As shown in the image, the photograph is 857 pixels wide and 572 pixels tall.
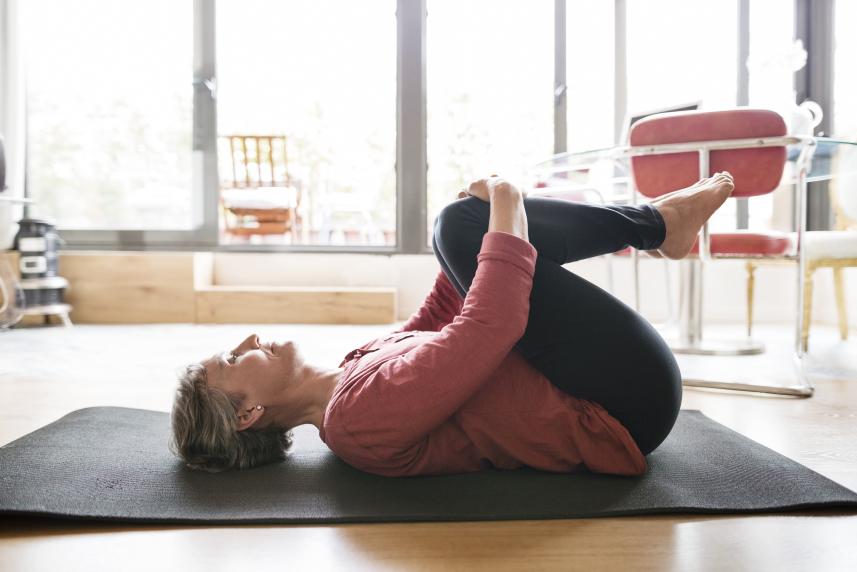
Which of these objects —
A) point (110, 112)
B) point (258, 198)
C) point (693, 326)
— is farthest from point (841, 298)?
point (110, 112)

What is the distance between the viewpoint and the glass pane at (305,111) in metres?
5.02

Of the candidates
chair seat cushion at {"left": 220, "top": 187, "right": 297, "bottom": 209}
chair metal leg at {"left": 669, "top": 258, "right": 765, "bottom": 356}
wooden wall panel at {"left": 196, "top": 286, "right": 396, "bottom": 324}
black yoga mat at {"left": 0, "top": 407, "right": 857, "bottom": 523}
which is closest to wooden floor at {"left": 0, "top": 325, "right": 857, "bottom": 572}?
black yoga mat at {"left": 0, "top": 407, "right": 857, "bottom": 523}

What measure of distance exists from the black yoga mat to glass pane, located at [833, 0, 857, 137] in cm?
346

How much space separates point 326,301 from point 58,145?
2.22 m

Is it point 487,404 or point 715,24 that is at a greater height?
point 715,24

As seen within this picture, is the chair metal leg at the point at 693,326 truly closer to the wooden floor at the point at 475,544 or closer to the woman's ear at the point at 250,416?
the wooden floor at the point at 475,544

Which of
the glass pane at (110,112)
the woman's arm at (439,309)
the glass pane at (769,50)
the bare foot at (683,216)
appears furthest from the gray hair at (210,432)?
the glass pane at (769,50)

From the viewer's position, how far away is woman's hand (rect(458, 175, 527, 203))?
1300mm

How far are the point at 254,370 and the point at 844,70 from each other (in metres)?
4.32

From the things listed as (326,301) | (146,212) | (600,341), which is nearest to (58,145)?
(146,212)

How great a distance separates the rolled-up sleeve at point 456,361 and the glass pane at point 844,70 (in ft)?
12.3

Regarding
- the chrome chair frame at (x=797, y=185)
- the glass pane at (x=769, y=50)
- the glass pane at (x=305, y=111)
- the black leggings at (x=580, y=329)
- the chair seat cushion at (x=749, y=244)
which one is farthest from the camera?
the glass pane at (x=305, y=111)

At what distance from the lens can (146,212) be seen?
5.02 meters

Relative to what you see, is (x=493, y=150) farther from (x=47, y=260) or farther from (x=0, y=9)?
(x=0, y=9)
